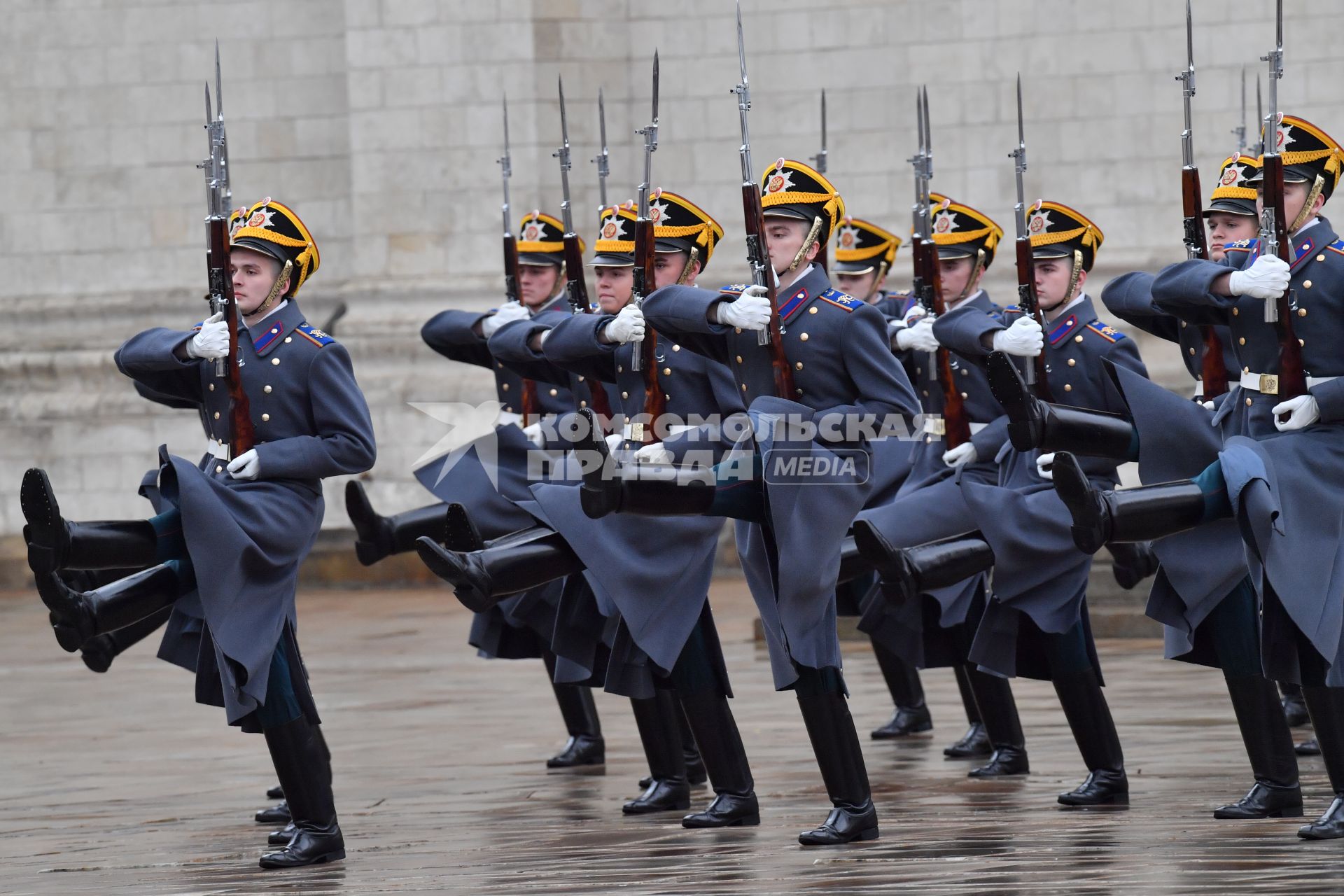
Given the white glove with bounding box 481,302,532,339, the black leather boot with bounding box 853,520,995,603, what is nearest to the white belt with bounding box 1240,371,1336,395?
the black leather boot with bounding box 853,520,995,603

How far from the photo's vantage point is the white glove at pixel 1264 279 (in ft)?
18.1

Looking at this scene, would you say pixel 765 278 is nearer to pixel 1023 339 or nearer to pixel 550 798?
pixel 1023 339

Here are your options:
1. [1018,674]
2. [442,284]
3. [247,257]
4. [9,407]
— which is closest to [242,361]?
[247,257]

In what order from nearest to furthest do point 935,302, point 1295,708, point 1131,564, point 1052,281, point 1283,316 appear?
1. point 1283,316
2. point 1052,281
3. point 1131,564
4. point 935,302
5. point 1295,708

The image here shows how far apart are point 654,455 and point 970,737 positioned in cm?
201

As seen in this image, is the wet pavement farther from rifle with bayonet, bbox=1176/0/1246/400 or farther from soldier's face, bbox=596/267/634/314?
soldier's face, bbox=596/267/634/314

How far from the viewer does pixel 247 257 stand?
621 centimetres

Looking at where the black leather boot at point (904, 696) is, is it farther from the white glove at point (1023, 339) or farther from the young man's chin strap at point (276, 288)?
the young man's chin strap at point (276, 288)

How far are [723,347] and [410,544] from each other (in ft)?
6.65

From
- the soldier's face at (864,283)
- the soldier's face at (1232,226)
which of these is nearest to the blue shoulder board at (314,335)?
the soldier's face at (1232,226)

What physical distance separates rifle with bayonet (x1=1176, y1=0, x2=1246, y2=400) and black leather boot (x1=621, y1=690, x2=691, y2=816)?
6.28ft

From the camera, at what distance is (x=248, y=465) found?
591cm

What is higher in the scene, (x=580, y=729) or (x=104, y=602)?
(x=104, y=602)

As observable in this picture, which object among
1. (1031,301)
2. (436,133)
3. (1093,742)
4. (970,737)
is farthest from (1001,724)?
(436,133)
